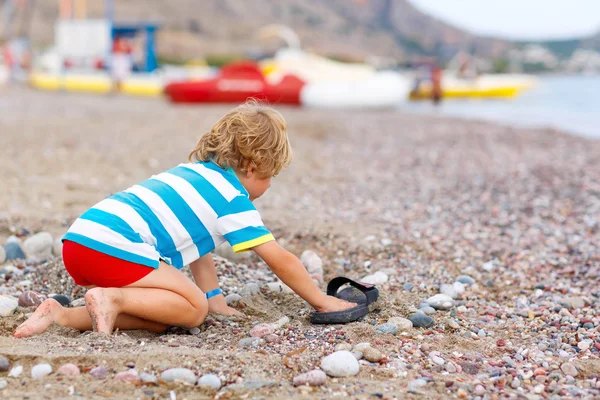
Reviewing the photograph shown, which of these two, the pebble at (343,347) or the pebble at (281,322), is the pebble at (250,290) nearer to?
the pebble at (281,322)

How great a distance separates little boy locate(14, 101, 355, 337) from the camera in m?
2.56

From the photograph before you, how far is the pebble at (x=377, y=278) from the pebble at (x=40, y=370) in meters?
1.75

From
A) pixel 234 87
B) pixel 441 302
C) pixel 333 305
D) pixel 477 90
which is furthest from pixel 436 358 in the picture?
pixel 477 90

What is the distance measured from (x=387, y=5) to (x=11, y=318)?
14174 cm

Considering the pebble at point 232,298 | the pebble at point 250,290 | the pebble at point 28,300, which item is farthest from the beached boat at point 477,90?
the pebble at point 28,300

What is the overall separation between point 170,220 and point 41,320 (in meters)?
0.65

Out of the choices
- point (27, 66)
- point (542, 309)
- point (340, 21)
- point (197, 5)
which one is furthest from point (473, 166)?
point (340, 21)

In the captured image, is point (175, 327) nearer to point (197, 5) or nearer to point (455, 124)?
point (455, 124)

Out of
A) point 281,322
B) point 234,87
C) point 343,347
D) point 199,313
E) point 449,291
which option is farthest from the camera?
point 234,87

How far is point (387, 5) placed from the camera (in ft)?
449

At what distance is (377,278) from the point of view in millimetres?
3486

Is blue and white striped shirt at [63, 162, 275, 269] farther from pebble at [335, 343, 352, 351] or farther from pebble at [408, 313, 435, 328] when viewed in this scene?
pebble at [408, 313, 435, 328]

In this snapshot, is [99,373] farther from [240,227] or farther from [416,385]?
[416,385]

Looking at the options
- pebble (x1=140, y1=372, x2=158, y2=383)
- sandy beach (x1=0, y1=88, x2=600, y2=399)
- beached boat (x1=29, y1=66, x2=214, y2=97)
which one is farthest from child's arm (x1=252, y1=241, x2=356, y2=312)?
beached boat (x1=29, y1=66, x2=214, y2=97)
